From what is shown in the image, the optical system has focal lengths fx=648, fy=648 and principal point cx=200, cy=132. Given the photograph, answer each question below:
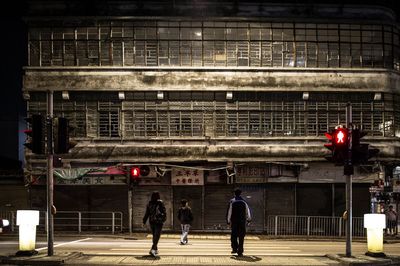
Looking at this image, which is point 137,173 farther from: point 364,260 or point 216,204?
point 364,260

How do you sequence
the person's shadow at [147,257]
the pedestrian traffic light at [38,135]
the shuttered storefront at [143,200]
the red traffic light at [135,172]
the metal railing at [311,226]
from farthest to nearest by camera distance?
the shuttered storefront at [143,200] < the metal railing at [311,226] < the red traffic light at [135,172] < the person's shadow at [147,257] < the pedestrian traffic light at [38,135]

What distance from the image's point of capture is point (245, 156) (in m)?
29.8

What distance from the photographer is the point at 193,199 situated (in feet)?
98.9

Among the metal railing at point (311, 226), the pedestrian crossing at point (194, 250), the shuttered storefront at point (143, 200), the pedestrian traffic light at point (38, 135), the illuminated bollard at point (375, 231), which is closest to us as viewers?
the pedestrian traffic light at point (38, 135)

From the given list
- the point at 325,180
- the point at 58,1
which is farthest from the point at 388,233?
the point at 58,1

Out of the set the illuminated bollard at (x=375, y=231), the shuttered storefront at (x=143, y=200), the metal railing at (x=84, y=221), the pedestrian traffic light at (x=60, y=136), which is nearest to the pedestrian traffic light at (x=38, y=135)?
the pedestrian traffic light at (x=60, y=136)

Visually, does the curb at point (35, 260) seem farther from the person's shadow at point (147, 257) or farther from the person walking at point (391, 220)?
the person walking at point (391, 220)

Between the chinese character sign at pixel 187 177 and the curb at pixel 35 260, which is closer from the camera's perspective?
the curb at pixel 35 260

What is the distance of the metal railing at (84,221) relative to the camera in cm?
2966

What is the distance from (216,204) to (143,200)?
134 inches

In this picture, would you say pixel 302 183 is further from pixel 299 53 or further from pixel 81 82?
pixel 81 82

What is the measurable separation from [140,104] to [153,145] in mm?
1989

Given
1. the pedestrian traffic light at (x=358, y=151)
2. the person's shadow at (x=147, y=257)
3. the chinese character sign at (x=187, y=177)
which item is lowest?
the person's shadow at (x=147, y=257)

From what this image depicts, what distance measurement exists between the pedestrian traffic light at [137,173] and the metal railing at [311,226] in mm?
6194
